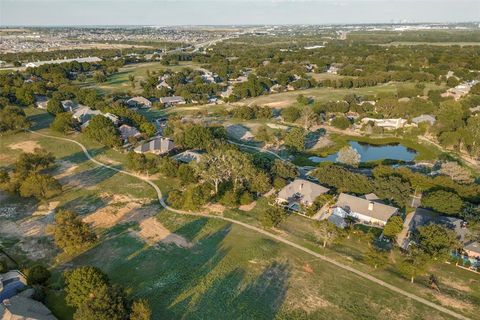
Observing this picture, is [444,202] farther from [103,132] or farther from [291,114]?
[103,132]

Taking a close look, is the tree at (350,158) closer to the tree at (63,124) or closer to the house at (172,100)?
the tree at (63,124)

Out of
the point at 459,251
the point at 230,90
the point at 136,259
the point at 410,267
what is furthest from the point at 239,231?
the point at 230,90

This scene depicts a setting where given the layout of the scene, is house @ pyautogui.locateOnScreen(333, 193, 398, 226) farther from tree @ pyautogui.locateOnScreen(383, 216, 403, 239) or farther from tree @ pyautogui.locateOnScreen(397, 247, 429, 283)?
tree @ pyautogui.locateOnScreen(397, 247, 429, 283)

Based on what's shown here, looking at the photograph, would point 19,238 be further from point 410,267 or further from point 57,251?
point 410,267

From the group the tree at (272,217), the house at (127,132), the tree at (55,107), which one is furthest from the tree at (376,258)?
the tree at (55,107)

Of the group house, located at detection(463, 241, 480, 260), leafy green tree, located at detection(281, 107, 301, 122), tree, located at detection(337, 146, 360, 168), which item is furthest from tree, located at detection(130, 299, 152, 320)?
leafy green tree, located at detection(281, 107, 301, 122)

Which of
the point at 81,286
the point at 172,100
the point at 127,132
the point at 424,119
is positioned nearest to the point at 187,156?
the point at 127,132

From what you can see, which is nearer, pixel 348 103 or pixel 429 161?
pixel 429 161
